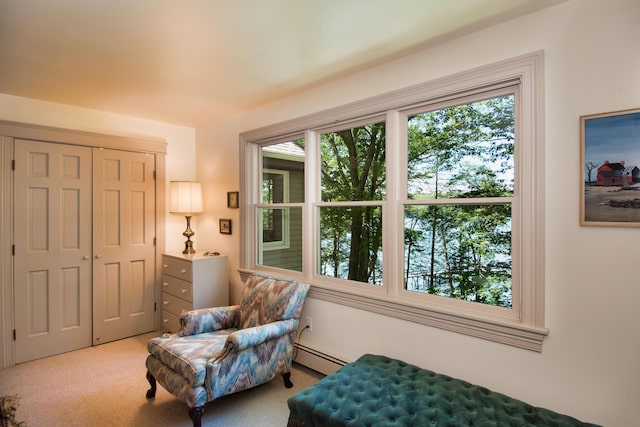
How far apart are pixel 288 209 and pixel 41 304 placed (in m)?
2.50

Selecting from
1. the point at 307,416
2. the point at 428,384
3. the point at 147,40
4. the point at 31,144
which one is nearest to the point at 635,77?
the point at 428,384

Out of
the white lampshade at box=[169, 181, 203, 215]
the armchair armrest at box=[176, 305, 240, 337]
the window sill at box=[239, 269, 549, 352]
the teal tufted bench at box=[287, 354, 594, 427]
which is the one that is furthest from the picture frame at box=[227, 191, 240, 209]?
the teal tufted bench at box=[287, 354, 594, 427]

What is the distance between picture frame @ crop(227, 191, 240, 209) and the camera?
12.3ft

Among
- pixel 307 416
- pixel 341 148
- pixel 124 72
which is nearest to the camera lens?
pixel 307 416

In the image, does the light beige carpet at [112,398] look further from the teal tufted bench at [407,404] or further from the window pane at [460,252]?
the window pane at [460,252]

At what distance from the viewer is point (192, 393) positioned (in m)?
2.12

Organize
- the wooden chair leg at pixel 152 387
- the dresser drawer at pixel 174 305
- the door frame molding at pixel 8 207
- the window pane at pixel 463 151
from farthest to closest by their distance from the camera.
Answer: the dresser drawer at pixel 174 305
the door frame molding at pixel 8 207
the wooden chair leg at pixel 152 387
the window pane at pixel 463 151

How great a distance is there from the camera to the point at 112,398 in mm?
2559

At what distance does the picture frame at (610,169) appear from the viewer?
1.60m

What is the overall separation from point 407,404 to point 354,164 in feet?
5.76

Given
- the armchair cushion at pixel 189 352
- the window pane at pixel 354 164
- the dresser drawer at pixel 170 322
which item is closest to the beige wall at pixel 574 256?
the window pane at pixel 354 164

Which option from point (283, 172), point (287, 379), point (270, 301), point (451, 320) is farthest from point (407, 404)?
point (283, 172)

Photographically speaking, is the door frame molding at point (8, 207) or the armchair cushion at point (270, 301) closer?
the armchair cushion at point (270, 301)

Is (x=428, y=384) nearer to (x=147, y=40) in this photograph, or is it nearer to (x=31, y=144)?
(x=147, y=40)
